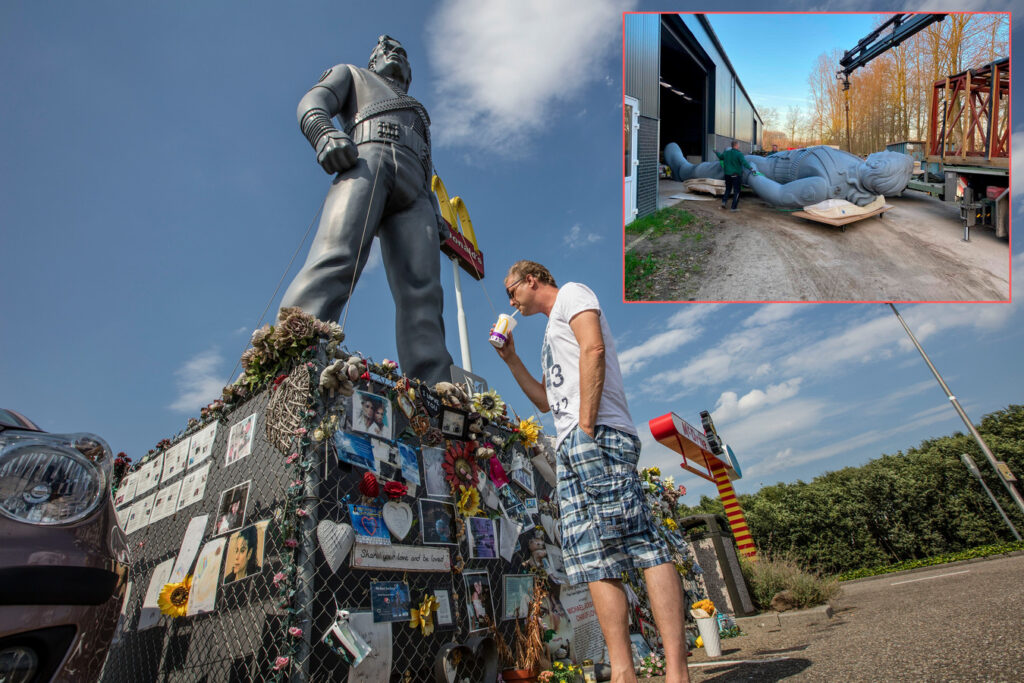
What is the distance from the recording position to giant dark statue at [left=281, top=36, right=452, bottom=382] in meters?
4.04

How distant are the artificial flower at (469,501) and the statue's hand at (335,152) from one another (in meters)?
2.43

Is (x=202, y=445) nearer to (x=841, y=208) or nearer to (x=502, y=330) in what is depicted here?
(x=502, y=330)

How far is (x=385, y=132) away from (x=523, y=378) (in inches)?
101

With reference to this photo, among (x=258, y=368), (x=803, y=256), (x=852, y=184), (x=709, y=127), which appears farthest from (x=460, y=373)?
(x=709, y=127)

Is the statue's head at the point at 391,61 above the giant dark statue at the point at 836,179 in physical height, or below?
below

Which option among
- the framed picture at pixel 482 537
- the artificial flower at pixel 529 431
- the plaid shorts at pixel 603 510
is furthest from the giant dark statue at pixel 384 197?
the plaid shorts at pixel 603 510

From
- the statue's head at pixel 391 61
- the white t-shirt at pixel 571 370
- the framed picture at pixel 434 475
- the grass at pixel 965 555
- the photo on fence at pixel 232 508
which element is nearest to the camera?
the white t-shirt at pixel 571 370

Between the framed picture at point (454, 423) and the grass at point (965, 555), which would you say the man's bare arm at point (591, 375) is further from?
the grass at point (965, 555)

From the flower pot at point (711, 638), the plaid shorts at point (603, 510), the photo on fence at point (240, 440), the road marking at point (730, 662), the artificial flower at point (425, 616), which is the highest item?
the photo on fence at point (240, 440)

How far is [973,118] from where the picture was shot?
1477cm

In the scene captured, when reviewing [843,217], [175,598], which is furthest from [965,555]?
[175,598]

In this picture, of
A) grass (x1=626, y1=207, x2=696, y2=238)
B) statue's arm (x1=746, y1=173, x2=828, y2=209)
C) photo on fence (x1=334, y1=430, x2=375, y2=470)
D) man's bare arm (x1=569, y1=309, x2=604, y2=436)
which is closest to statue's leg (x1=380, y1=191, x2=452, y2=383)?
photo on fence (x1=334, y1=430, x2=375, y2=470)

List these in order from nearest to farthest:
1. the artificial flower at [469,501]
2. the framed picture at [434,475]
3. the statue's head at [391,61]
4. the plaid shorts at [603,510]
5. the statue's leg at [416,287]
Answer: the plaid shorts at [603,510]
the framed picture at [434,475]
the artificial flower at [469,501]
the statue's leg at [416,287]
the statue's head at [391,61]

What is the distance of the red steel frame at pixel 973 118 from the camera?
14539 mm
